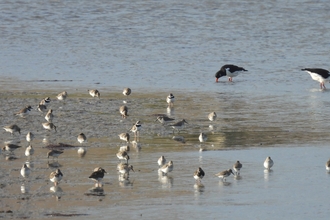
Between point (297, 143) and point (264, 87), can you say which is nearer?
point (297, 143)

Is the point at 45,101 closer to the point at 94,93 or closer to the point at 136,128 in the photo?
the point at 94,93

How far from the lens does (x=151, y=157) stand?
1432 cm

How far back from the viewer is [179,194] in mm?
11914

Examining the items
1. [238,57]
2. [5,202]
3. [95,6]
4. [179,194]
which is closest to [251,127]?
[179,194]

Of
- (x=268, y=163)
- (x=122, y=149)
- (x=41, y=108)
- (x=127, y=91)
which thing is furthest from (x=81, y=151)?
(x=127, y=91)

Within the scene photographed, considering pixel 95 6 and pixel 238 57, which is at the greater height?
pixel 95 6

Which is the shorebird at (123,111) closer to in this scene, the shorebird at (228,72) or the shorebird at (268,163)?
the shorebird at (268,163)

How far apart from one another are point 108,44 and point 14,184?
19057mm

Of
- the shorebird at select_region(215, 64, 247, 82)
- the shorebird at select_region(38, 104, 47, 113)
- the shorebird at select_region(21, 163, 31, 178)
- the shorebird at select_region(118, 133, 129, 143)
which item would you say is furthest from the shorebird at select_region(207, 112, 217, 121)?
the shorebird at select_region(215, 64, 247, 82)

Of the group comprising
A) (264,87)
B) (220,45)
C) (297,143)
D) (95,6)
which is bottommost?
(297,143)

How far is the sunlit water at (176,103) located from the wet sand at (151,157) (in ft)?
0.11

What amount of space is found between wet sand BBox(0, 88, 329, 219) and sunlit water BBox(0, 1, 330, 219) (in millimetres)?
32

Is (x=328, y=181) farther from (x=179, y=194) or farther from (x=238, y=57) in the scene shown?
(x=238, y=57)

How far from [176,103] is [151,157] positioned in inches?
220
